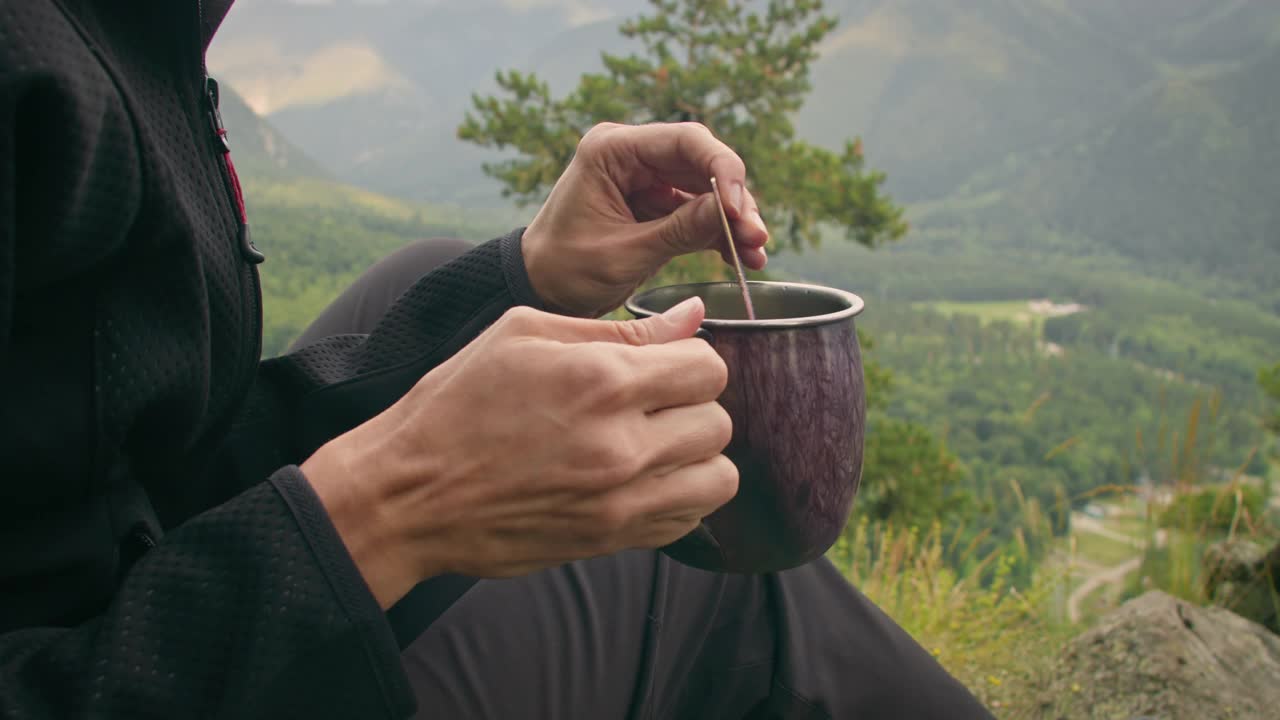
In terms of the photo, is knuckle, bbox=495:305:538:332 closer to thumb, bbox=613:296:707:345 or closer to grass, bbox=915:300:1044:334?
thumb, bbox=613:296:707:345

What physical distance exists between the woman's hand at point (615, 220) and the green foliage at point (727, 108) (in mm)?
6901

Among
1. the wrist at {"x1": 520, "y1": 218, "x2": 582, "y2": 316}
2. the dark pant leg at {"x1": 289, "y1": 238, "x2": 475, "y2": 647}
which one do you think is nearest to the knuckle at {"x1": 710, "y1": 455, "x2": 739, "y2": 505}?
the wrist at {"x1": 520, "y1": 218, "x2": 582, "y2": 316}

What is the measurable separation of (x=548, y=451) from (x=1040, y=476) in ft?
107

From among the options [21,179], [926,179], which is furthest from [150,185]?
[926,179]

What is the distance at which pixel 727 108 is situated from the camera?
367 inches

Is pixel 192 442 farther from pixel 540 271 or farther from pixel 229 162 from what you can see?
pixel 540 271

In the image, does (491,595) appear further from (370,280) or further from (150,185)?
(370,280)

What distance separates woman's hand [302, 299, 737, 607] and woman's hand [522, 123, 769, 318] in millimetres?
445

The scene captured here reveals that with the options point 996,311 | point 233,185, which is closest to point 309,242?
point 233,185

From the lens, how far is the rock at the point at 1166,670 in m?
1.60

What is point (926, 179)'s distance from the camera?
70875mm

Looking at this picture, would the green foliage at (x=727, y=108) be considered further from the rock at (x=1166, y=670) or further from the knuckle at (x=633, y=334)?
the knuckle at (x=633, y=334)

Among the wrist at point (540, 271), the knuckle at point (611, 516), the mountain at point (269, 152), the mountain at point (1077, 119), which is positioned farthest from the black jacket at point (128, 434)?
the mountain at point (1077, 119)

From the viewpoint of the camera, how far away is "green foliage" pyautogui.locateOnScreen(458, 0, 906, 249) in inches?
318
